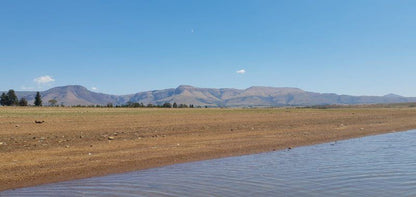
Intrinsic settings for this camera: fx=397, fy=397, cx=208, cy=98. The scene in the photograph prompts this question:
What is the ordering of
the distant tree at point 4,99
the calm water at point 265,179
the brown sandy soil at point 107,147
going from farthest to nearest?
the distant tree at point 4,99, the brown sandy soil at point 107,147, the calm water at point 265,179

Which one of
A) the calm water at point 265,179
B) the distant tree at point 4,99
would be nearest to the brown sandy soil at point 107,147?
the calm water at point 265,179

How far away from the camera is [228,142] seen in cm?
1955

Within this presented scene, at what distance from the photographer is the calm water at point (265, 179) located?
9.62 meters

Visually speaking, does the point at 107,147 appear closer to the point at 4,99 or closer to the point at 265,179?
the point at 265,179

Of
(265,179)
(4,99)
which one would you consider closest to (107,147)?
(265,179)

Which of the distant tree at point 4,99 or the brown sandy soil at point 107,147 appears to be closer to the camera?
the brown sandy soil at point 107,147

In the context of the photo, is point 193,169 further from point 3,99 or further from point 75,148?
point 3,99

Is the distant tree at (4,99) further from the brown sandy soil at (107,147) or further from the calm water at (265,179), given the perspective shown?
the calm water at (265,179)

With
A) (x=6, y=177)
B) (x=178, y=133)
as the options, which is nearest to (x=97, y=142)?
(x=178, y=133)

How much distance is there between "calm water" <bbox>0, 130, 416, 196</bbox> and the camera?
9617 mm

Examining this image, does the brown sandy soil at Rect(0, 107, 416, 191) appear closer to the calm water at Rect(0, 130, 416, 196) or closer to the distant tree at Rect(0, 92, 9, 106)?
the calm water at Rect(0, 130, 416, 196)

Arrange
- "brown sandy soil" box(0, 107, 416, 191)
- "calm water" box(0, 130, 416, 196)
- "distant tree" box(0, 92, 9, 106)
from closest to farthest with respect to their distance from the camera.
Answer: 1. "calm water" box(0, 130, 416, 196)
2. "brown sandy soil" box(0, 107, 416, 191)
3. "distant tree" box(0, 92, 9, 106)

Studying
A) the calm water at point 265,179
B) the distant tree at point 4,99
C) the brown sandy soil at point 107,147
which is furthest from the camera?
the distant tree at point 4,99

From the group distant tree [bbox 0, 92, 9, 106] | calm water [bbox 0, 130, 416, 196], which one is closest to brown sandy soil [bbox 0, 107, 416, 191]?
calm water [bbox 0, 130, 416, 196]
